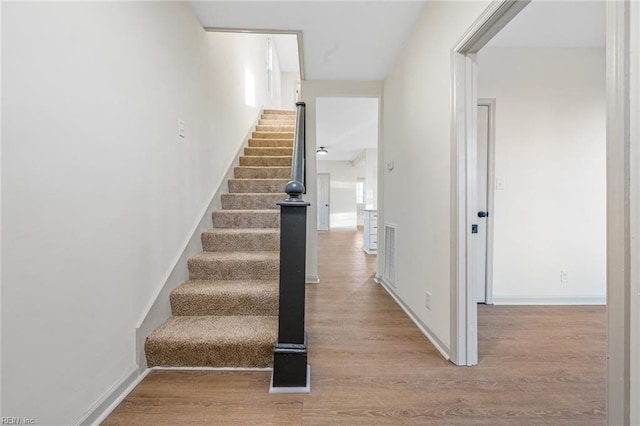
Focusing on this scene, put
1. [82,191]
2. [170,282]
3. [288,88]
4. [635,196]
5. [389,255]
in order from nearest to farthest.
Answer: [635,196] → [82,191] → [170,282] → [389,255] → [288,88]

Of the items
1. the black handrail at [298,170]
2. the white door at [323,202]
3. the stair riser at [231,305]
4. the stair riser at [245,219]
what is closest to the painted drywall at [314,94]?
the black handrail at [298,170]

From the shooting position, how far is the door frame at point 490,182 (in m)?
2.61

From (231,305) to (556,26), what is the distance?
3410 mm

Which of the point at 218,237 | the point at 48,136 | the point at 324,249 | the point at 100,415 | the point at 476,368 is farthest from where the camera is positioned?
the point at 324,249

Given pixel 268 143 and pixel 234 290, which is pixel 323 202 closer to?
pixel 268 143

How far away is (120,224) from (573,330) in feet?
10.5

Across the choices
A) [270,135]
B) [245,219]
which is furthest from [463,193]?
[270,135]

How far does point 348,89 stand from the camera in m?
3.22

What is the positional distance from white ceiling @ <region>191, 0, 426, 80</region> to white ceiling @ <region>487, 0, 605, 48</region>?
2.91ft

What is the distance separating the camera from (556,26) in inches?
88.5

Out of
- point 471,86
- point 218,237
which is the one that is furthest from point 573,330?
point 218,237

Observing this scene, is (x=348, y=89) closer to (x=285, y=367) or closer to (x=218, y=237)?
(x=218, y=237)

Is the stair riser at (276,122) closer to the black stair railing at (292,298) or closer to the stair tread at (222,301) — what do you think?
the stair tread at (222,301)

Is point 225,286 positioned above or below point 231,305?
above
